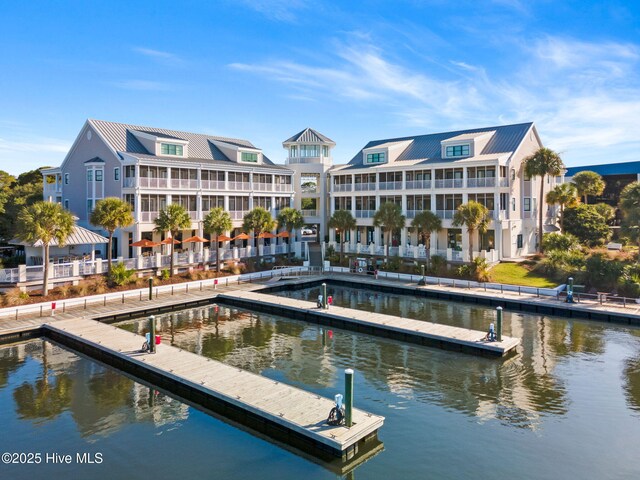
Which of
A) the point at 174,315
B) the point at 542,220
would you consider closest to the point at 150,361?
the point at 174,315

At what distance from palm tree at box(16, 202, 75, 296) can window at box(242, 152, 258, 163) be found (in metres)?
26.3

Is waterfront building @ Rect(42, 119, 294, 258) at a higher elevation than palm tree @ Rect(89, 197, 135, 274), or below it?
higher

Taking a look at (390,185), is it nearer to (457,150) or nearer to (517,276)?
(457,150)

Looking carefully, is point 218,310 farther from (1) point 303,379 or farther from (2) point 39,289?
(1) point 303,379

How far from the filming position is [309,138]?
62.7m

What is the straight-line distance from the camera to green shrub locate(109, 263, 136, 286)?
3809cm

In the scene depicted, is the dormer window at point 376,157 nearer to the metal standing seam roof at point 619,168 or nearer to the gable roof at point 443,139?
the gable roof at point 443,139

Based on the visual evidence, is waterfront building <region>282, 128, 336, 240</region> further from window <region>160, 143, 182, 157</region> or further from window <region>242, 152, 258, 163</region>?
window <region>160, 143, 182, 157</region>

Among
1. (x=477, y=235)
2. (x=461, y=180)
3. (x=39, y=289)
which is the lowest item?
(x=39, y=289)

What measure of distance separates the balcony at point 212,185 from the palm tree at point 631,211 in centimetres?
3857

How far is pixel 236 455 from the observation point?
15680 mm

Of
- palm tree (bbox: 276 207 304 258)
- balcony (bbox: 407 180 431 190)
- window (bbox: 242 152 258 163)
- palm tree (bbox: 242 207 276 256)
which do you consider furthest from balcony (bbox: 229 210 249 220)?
balcony (bbox: 407 180 431 190)

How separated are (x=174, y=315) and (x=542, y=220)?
4005 centimetres

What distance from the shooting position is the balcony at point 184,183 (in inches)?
1891
